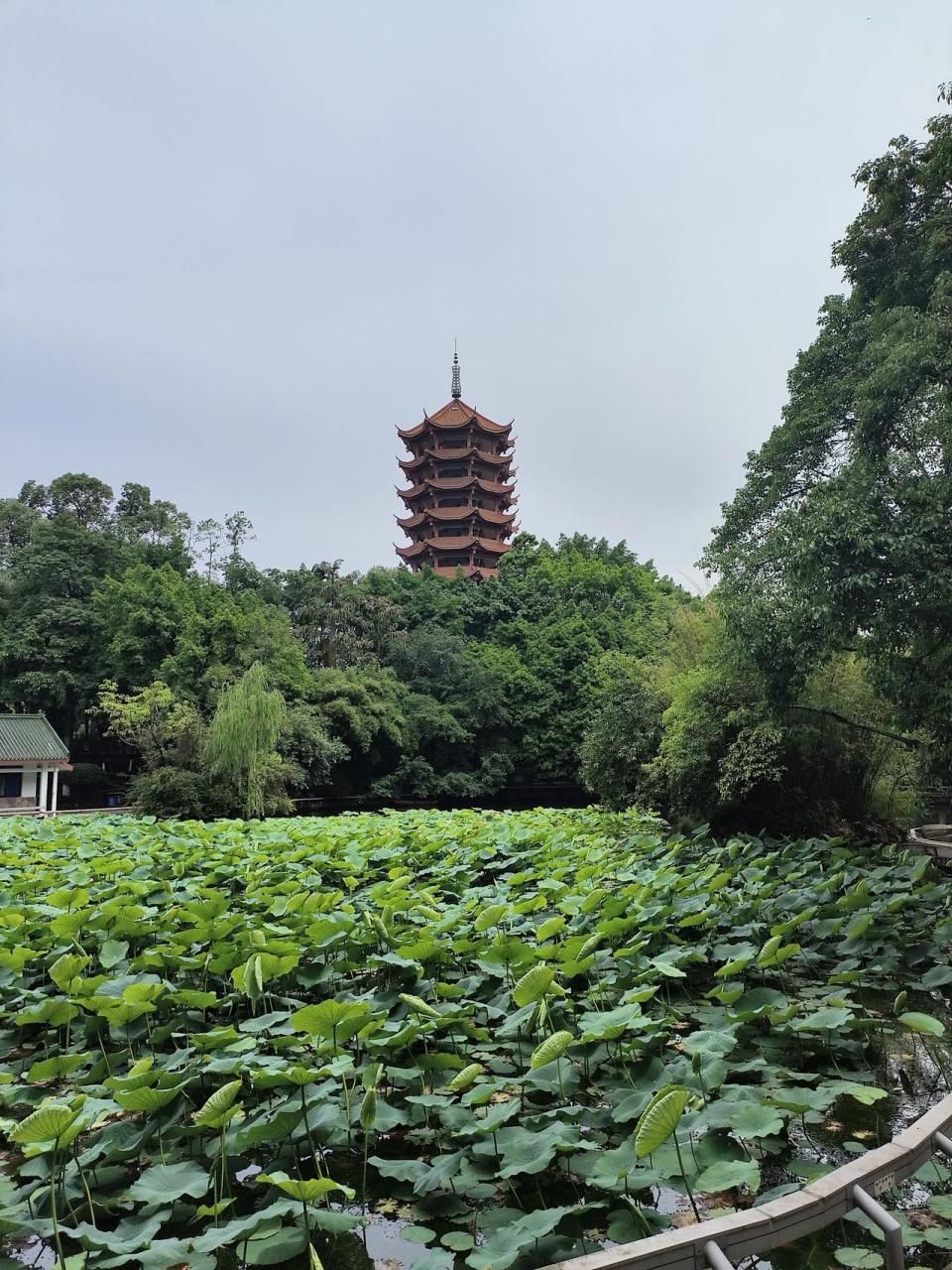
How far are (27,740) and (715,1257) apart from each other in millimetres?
18284

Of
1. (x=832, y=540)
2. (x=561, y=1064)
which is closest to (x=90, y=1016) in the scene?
(x=561, y=1064)

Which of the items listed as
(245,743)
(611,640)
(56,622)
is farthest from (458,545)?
(245,743)

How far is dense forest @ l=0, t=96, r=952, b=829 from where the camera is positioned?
5719 mm

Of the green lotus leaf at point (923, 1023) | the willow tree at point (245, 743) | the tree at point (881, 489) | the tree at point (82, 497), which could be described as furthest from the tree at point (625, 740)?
the tree at point (82, 497)

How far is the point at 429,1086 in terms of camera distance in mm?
2387

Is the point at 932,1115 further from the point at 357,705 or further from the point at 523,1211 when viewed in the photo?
the point at 357,705

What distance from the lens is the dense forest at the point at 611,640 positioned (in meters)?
5.72

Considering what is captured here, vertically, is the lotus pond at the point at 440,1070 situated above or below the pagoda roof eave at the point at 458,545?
below

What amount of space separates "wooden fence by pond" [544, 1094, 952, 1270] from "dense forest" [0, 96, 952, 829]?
4.33 m

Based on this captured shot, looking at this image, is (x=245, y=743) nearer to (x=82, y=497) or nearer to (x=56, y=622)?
(x=56, y=622)

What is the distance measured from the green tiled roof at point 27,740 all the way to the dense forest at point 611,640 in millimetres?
1271

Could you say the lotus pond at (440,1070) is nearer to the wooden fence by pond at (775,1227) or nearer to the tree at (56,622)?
the wooden fence by pond at (775,1227)

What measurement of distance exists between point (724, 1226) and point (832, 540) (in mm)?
4714

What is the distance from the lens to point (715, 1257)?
51.5 inches
